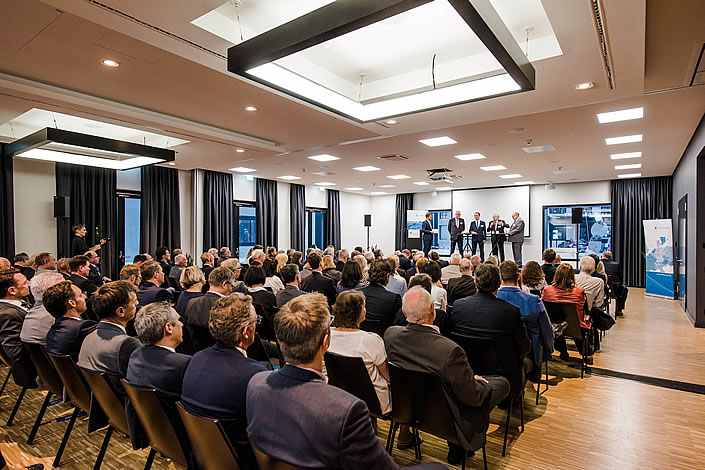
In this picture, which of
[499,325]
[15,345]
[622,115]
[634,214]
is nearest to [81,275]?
[15,345]

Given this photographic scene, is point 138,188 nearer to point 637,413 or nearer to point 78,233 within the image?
point 78,233

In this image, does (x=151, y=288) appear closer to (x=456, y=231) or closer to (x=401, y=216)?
(x=456, y=231)

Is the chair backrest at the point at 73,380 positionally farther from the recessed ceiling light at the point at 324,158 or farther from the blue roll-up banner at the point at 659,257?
the blue roll-up banner at the point at 659,257

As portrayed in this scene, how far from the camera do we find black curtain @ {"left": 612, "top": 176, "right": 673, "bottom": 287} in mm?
12234

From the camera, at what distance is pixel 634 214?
495 inches

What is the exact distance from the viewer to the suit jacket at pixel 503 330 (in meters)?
2.94

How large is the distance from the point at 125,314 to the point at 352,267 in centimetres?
230

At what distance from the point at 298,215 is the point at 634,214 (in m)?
10.7

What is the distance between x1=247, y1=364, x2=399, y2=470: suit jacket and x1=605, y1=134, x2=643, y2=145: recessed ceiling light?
25.5 feet

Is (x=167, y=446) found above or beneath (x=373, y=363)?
beneath

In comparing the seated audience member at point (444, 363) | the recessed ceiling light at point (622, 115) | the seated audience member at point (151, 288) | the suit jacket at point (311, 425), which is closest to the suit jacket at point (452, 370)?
the seated audience member at point (444, 363)

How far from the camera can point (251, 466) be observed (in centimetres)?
178

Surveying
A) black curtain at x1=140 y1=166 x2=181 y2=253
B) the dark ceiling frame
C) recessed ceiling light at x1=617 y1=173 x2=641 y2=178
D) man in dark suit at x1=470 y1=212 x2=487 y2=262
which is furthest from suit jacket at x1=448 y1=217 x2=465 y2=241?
the dark ceiling frame

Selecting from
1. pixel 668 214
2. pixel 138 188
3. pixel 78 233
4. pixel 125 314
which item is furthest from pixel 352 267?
pixel 668 214
